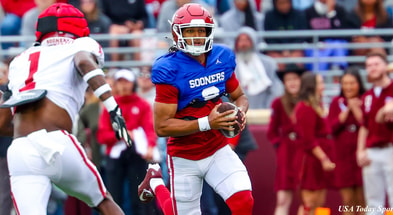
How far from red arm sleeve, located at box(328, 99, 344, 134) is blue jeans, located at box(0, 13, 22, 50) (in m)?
4.40

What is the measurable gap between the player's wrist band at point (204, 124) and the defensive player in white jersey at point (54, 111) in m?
0.58

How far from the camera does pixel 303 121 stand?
1016 centimetres

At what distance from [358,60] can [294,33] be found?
98 centimetres

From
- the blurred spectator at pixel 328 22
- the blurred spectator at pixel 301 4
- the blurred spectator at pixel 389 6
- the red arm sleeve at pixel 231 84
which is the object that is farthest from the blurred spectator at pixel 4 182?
the blurred spectator at pixel 389 6

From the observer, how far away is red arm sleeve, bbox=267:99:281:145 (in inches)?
418

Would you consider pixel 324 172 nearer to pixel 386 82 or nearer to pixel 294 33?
pixel 386 82

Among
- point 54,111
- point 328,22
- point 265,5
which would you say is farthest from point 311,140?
point 54,111

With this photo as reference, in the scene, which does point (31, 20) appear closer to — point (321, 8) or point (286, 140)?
point (286, 140)

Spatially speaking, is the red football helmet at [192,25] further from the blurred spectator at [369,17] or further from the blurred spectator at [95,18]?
the blurred spectator at [369,17]

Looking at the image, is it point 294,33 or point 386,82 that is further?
point 294,33

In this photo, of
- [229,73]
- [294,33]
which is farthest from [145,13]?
[229,73]

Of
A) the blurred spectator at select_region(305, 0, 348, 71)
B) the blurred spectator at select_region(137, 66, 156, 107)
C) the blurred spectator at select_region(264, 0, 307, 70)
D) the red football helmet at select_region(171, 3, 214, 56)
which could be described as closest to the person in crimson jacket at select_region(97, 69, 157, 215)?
the blurred spectator at select_region(137, 66, 156, 107)

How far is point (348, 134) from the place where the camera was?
1061 centimetres

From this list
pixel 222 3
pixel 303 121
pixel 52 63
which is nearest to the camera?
pixel 52 63
